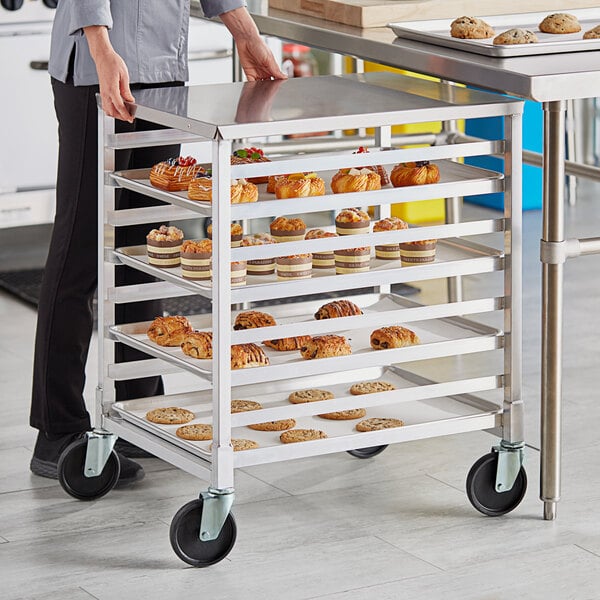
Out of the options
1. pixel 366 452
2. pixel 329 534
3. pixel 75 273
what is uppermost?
pixel 75 273

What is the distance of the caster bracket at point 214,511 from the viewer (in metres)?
2.54

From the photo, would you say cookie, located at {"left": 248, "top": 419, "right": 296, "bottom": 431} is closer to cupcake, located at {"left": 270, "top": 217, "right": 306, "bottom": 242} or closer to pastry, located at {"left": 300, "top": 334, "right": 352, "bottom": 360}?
pastry, located at {"left": 300, "top": 334, "right": 352, "bottom": 360}

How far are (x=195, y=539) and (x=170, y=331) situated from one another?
0.42 metres

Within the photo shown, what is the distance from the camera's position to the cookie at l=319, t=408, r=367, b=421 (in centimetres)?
286

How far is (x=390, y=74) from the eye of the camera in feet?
9.93

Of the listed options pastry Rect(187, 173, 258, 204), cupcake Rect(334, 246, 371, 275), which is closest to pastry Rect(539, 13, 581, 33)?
cupcake Rect(334, 246, 371, 275)

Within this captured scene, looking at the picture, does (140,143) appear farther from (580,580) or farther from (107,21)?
(580,580)

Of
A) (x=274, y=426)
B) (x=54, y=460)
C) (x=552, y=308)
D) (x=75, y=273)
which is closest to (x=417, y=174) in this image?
(x=552, y=308)

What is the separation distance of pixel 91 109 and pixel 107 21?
0.27 meters

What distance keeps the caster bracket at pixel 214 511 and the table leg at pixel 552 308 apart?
643 mm

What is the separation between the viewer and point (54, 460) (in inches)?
121

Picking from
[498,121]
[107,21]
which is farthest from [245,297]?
[498,121]

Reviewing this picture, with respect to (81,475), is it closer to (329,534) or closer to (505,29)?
(329,534)

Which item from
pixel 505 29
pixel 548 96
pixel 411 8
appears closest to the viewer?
pixel 548 96
